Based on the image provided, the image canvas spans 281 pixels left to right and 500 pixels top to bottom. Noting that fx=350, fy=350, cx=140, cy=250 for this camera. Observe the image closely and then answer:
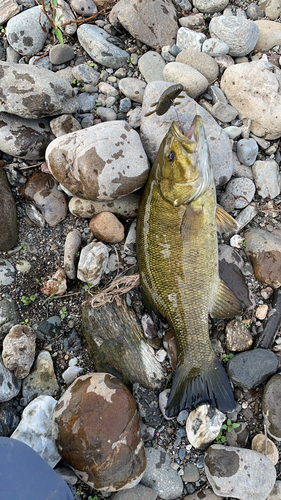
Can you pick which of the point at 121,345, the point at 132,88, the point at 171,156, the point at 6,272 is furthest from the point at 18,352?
the point at 132,88

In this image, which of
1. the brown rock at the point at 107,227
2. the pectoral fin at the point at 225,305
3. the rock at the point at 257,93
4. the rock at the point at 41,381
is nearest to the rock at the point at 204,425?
the pectoral fin at the point at 225,305

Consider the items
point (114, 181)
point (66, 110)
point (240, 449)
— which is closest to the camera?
point (240, 449)

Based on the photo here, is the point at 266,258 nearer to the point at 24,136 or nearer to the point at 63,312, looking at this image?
the point at 63,312

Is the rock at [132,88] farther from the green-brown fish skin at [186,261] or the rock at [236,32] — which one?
the rock at [236,32]

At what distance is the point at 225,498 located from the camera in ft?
11.8

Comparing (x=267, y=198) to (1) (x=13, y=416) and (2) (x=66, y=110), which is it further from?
(1) (x=13, y=416)

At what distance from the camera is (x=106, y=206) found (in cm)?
422

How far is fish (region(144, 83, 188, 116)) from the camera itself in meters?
3.74

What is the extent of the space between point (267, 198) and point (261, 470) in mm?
3034

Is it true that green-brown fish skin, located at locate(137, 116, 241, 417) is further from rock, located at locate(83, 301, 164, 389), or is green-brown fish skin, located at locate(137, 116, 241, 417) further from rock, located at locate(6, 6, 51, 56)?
rock, located at locate(6, 6, 51, 56)

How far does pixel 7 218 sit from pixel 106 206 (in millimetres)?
1149

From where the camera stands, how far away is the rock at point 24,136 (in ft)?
13.4

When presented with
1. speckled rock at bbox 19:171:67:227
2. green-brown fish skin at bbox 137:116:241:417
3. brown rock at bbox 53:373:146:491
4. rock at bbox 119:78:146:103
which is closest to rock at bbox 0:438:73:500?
brown rock at bbox 53:373:146:491

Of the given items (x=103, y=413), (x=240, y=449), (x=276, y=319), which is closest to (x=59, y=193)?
(x=103, y=413)
